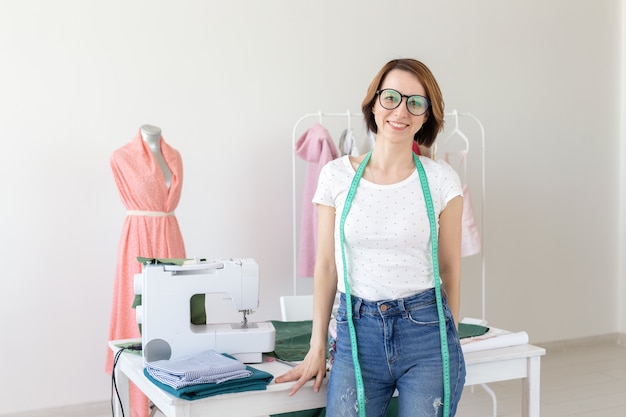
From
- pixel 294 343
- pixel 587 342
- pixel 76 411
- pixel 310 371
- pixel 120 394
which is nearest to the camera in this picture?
pixel 310 371

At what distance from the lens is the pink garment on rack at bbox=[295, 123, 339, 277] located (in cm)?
405

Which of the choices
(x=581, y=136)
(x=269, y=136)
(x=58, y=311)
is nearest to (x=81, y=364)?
(x=58, y=311)

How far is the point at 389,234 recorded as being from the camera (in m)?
1.94

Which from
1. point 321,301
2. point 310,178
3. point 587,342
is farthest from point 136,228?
point 587,342

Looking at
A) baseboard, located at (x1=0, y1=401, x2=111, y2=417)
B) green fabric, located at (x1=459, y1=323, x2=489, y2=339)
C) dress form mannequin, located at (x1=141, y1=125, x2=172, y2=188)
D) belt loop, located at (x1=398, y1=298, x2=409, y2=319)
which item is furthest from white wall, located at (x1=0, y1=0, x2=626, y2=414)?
belt loop, located at (x1=398, y1=298, x2=409, y2=319)

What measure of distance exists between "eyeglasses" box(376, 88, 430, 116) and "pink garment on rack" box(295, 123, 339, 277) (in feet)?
6.67

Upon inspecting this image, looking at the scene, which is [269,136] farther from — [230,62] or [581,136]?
[581,136]

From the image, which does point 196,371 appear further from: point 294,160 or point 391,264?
point 294,160

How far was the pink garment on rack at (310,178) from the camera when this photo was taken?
405 centimetres

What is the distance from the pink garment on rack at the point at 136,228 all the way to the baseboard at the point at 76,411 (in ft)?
1.83

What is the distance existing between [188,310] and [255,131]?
2.34m

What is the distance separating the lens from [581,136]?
553 centimetres

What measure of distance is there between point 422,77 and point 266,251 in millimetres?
2585

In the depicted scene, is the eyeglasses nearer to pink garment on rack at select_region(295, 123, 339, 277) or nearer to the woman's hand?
the woman's hand
